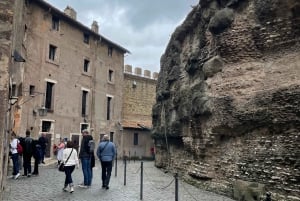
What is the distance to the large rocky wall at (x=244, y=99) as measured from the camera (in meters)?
9.18

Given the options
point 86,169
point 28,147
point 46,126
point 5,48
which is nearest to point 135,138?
point 46,126

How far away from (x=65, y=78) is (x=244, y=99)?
17.1 meters

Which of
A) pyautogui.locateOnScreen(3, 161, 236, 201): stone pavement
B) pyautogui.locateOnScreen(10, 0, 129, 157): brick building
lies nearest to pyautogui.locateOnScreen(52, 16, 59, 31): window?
pyautogui.locateOnScreen(10, 0, 129, 157): brick building

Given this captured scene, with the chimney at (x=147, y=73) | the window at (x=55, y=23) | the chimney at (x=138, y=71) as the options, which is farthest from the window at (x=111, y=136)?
the window at (x=55, y=23)

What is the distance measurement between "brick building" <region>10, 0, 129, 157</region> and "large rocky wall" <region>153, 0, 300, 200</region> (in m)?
10.3

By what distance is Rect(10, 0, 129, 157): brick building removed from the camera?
21547 mm

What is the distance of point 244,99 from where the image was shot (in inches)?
409

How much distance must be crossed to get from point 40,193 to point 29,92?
1319 centimetres

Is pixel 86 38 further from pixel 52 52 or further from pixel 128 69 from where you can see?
pixel 128 69

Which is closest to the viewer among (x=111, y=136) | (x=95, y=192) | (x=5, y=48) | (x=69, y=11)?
(x=5, y=48)

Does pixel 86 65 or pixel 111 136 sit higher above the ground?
pixel 86 65

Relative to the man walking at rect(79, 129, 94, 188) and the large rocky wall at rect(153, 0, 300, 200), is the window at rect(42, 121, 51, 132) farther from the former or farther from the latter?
the man walking at rect(79, 129, 94, 188)

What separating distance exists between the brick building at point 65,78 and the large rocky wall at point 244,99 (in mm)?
10281

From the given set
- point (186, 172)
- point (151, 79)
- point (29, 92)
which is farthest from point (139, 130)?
point (186, 172)
